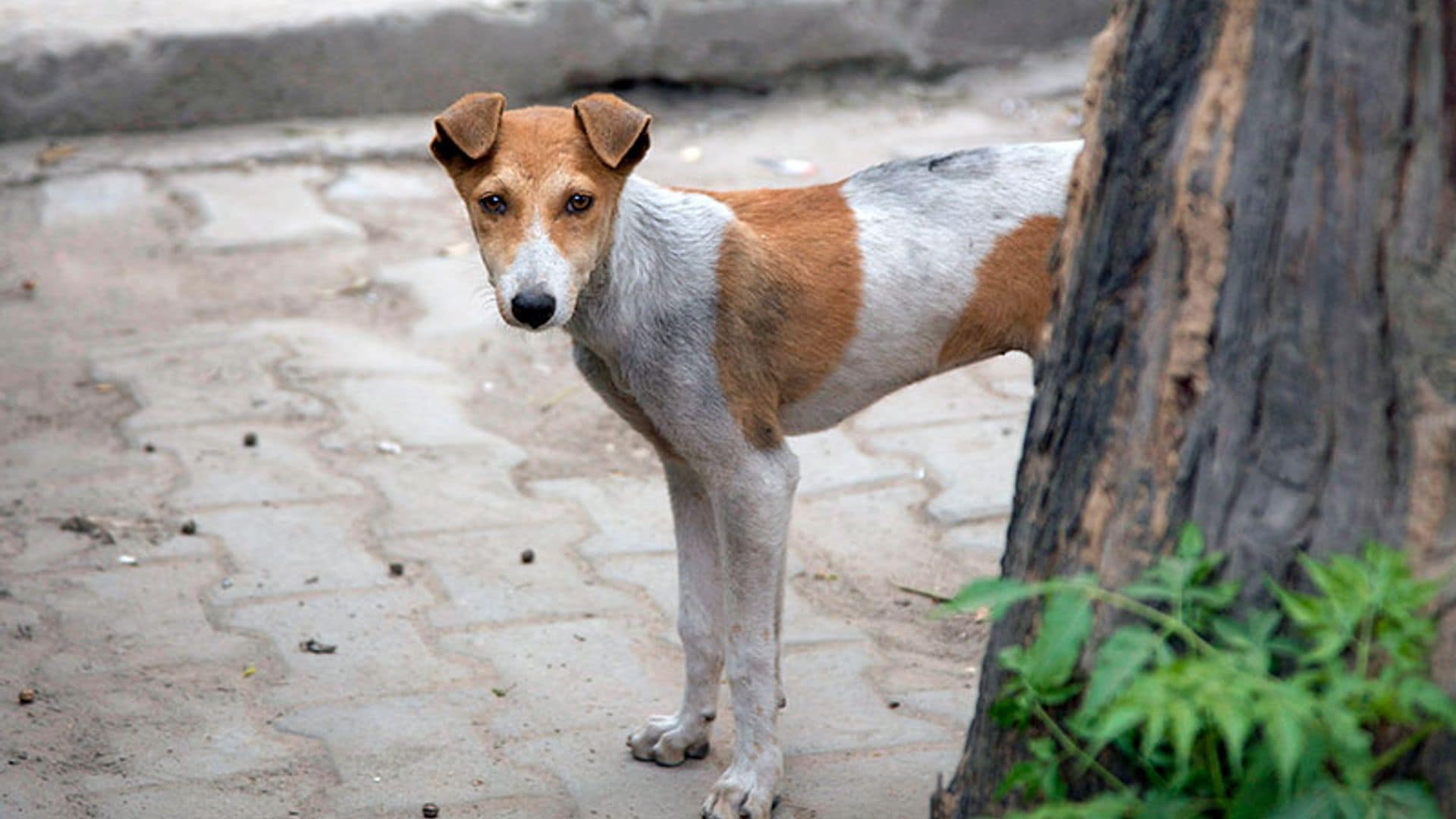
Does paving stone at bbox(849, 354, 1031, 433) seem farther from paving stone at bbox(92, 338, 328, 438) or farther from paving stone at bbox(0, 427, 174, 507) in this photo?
paving stone at bbox(0, 427, 174, 507)

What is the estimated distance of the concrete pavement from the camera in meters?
3.88

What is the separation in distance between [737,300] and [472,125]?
0.66 m

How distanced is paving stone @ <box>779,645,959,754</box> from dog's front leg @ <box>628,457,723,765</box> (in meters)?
0.21

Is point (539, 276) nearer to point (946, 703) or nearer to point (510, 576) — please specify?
point (946, 703)

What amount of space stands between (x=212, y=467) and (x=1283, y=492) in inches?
148

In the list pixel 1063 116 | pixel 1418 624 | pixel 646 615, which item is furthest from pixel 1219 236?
pixel 1063 116

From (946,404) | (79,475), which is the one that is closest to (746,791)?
(946,404)

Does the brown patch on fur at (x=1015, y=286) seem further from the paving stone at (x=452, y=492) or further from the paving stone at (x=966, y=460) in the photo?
the paving stone at (x=452, y=492)

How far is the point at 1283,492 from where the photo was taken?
2461 millimetres

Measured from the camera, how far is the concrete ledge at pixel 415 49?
25.6 feet

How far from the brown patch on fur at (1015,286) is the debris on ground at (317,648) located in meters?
1.75

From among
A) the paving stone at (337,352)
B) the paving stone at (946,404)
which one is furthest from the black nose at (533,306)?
the paving stone at (337,352)

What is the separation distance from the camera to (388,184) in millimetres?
7770

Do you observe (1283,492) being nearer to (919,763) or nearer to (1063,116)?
(919,763)
